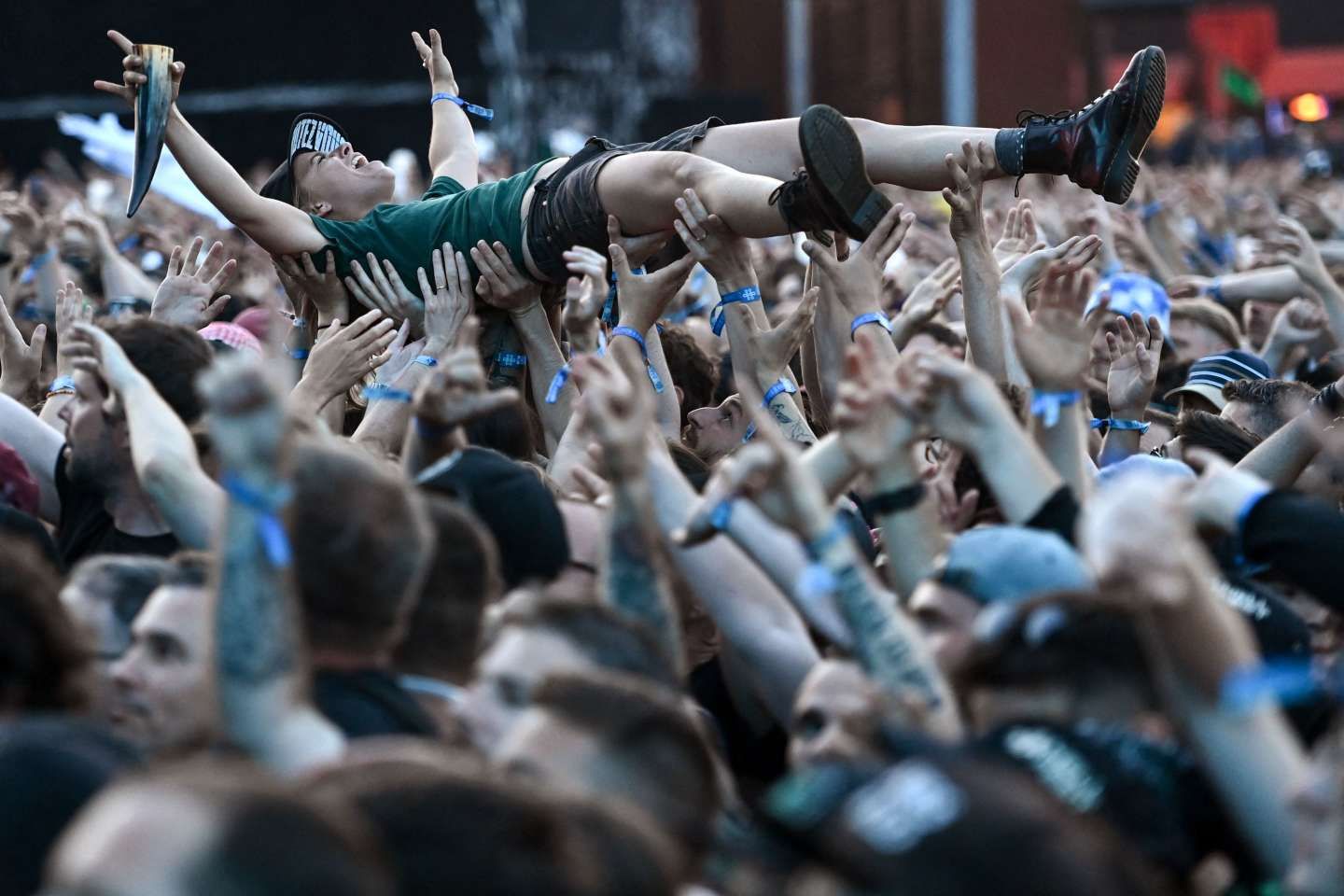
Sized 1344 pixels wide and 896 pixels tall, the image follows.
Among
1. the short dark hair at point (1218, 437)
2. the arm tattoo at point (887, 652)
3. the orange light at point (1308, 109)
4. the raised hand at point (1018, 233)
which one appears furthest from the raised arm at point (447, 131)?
the orange light at point (1308, 109)

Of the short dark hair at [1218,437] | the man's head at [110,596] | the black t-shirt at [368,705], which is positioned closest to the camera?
the black t-shirt at [368,705]

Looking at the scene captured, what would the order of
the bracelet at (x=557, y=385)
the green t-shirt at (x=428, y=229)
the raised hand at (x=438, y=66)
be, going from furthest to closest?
the raised hand at (x=438, y=66) → the green t-shirt at (x=428, y=229) → the bracelet at (x=557, y=385)

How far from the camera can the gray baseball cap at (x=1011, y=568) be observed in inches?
115

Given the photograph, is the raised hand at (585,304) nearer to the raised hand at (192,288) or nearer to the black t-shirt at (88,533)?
the black t-shirt at (88,533)

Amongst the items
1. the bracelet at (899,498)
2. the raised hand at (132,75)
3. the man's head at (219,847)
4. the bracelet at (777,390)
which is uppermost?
the raised hand at (132,75)

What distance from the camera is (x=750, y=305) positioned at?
17.3ft

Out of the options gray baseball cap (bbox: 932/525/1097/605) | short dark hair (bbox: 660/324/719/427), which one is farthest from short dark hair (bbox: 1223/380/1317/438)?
gray baseball cap (bbox: 932/525/1097/605)

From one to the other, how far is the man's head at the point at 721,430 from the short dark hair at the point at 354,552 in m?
2.46

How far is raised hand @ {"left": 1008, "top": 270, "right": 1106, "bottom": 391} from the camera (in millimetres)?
3520

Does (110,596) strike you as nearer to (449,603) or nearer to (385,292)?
(449,603)

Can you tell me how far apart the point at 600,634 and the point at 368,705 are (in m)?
0.36

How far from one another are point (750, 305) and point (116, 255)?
3.28 meters

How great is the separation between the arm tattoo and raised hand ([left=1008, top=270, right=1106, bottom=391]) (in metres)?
1.03

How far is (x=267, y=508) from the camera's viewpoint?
2430 mm
